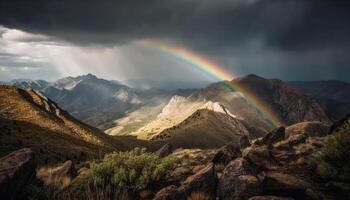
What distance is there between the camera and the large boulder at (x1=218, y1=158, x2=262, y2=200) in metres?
11.5

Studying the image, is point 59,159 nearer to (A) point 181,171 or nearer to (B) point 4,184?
(A) point 181,171

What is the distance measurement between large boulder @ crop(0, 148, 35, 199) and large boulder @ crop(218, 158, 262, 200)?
7600mm

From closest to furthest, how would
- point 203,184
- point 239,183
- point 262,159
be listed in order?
point 239,183 → point 203,184 → point 262,159

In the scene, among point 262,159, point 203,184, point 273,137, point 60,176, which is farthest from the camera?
point 273,137

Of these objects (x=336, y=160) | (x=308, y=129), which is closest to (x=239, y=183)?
(x=336, y=160)

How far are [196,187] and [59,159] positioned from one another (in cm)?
3635

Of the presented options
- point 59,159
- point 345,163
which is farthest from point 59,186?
point 59,159

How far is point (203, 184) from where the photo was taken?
13.0 metres

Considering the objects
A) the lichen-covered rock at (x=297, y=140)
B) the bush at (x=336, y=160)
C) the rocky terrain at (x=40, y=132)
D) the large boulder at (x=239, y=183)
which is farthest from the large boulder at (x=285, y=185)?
Answer: the rocky terrain at (x=40, y=132)

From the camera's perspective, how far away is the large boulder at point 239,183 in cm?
1148

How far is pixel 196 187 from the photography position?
1280cm

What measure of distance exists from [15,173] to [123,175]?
4.70 metres

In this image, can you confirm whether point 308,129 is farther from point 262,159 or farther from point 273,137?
point 262,159

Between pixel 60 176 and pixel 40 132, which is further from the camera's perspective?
pixel 40 132
